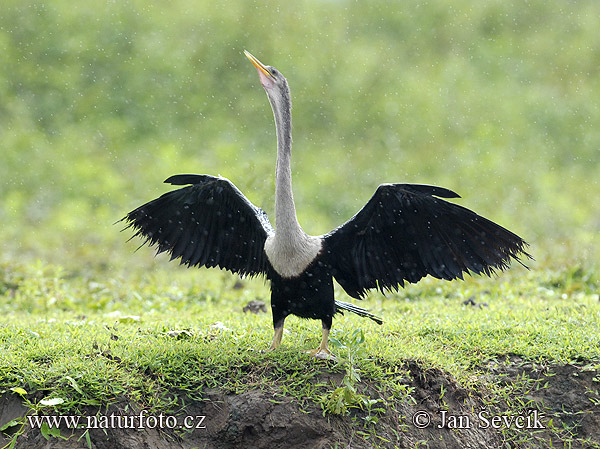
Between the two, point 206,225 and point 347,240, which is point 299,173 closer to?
point 206,225

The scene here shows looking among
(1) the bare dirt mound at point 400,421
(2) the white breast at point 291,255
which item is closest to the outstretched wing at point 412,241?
(2) the white breast at point 291,255

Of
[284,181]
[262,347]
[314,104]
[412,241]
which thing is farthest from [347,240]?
[314,104]

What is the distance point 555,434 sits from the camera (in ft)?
14.9

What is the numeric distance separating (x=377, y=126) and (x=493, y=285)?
515 cm

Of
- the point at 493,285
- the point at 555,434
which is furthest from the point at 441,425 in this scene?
the point at 493,285

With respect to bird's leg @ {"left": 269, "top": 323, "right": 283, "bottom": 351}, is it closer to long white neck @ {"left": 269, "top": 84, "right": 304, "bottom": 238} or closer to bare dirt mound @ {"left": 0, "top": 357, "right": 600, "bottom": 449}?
bare dirt mound @ {"left": 0, "top": 357, "right": 600, "bottom": 449}

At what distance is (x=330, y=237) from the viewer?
4.61m

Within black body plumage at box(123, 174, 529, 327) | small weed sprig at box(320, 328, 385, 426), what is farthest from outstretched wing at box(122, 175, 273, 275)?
small weed sprig at box(320, 328, 385, 426)

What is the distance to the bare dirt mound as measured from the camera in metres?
4.01

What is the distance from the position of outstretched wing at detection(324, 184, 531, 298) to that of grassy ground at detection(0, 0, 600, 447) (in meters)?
0.52

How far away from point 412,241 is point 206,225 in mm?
1414

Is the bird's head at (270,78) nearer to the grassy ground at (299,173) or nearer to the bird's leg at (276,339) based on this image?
the bird's leg at (276,339)

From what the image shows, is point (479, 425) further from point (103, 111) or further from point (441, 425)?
point (103, 111)

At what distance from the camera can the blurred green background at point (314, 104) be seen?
34.9 feet
